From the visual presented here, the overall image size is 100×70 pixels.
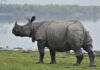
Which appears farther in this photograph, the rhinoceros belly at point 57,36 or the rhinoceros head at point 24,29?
the rhinoceros head at point 24,29

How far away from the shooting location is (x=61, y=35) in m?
19.6

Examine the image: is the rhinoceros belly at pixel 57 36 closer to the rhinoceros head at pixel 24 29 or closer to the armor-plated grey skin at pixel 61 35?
the armor-plated grey skin at pixel 61 35

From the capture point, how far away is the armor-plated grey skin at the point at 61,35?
1917 centimetres

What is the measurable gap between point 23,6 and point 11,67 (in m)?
133

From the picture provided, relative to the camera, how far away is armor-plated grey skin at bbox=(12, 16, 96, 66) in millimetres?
19172

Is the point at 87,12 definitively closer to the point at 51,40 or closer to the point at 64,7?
the point at 64,7

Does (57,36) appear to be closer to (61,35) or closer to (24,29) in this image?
(61,35)

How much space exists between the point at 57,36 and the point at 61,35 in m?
0.20

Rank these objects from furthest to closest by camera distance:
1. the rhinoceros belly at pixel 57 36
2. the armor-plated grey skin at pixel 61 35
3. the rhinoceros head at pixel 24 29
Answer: the rhinoceros head at pixel 24 29, the rhinoceros belly at pixel 57 36, the armor-plated grey skin at pixel 61 35

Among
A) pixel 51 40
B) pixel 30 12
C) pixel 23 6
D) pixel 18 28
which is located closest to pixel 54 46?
pixel 51 40

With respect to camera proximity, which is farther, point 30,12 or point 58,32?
point 30,12

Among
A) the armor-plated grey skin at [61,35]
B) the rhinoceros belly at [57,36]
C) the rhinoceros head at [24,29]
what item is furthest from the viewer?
the rhinoceros head at [24,29]

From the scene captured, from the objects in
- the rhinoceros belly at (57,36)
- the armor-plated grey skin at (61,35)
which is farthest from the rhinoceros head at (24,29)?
the rhinoceros belly at (57,36)
